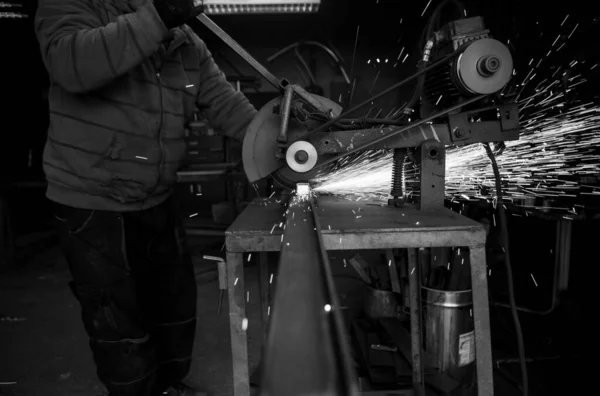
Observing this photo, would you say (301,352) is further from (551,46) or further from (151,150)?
(551,46)

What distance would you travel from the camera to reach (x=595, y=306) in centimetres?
224

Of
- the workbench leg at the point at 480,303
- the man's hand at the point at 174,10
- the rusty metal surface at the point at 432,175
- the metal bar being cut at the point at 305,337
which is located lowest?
the workbench leg at the point at 480,303

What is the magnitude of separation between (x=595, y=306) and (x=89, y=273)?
2.58m

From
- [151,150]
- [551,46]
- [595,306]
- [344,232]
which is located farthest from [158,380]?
[551,46]

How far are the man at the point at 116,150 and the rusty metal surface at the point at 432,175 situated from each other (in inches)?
35.5

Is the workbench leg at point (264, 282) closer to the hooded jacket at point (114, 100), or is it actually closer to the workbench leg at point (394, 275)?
the hooded jacket at point (114, 100)

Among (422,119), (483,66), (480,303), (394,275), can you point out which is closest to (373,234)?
(480,303)

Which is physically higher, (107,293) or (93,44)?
(93,44)

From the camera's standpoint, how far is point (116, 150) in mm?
1452

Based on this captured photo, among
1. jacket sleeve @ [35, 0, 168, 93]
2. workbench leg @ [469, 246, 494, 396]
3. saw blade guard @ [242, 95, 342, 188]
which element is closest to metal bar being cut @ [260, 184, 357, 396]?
workbench leg @ [469, 246, 494, 396]

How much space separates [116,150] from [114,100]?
0.19m

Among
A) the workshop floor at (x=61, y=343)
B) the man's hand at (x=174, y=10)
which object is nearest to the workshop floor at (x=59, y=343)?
the workshop floor at (x=61, y=343)

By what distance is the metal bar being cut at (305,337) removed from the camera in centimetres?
38

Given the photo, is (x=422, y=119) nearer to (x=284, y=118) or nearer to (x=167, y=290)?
(x=284, y=118)
